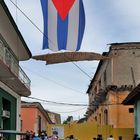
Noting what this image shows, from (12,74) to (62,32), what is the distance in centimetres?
1030

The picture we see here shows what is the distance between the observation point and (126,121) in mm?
44781

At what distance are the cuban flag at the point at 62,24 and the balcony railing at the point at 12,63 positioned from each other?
971cm

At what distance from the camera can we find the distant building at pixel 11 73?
25.9 meters

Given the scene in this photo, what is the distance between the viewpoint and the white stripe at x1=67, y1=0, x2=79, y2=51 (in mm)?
15969

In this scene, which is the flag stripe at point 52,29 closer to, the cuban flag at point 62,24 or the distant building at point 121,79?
the cuban flag at point 62,24

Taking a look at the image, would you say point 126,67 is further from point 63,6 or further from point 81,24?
point 63,6

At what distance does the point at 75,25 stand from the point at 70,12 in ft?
1.30

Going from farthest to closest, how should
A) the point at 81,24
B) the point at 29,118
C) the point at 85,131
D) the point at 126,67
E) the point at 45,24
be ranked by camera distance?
the point at 29,118 < the point at 85,131 < the point at 126,67 < the point at 81,24 < the point at 45,24

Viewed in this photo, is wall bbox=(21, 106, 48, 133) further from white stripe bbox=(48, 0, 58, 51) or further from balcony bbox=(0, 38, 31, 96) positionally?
white stripe bbox=(48, 0, 58, 51)

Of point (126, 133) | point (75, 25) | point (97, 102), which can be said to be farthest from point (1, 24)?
point (97, 102)

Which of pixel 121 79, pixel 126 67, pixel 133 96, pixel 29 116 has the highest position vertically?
pixel 126 67

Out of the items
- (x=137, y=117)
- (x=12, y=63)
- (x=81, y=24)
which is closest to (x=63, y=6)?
(x=81, y=24)

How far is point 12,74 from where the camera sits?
2603 centimetres

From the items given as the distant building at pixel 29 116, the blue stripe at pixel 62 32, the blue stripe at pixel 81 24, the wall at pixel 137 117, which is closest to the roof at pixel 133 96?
the wall at pixel 137 117
